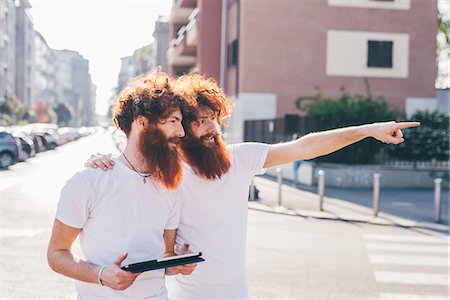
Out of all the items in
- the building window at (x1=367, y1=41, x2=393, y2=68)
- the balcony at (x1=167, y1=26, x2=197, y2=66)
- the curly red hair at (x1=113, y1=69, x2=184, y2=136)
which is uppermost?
the balcony at (x1=167, y1=26, x2=197, y2=66)

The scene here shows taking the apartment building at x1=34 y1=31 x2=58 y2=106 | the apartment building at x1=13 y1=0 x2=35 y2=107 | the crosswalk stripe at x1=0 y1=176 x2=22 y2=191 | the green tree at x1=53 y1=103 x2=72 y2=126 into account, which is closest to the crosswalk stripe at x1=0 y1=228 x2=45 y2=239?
the crosswalk stripe at x1=0 y1=176 x2=22 y2=191

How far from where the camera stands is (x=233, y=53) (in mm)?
32938

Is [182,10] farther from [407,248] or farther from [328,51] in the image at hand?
[407,248]

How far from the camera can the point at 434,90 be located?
106 ft

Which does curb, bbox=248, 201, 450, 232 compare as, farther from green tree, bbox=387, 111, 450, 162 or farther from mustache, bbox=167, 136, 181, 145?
mustache, bbox=167, 136, 181, 145

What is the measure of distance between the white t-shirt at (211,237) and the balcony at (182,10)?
4190cm

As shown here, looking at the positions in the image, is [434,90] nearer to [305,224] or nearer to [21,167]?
[21,167]

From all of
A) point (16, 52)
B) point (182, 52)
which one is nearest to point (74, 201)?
point (182, 52)

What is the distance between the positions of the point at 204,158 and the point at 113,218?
0.56 m

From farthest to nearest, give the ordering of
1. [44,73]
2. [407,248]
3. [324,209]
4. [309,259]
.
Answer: [44,73] → [324,209] → [407,248] → [309,259]

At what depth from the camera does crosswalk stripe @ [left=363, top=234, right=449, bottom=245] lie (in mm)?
11320

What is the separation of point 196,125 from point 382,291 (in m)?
4.91

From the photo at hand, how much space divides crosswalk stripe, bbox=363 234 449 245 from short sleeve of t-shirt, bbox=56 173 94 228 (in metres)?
9.11

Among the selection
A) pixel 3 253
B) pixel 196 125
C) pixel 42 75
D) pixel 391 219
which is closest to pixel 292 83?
pixel 391 219
